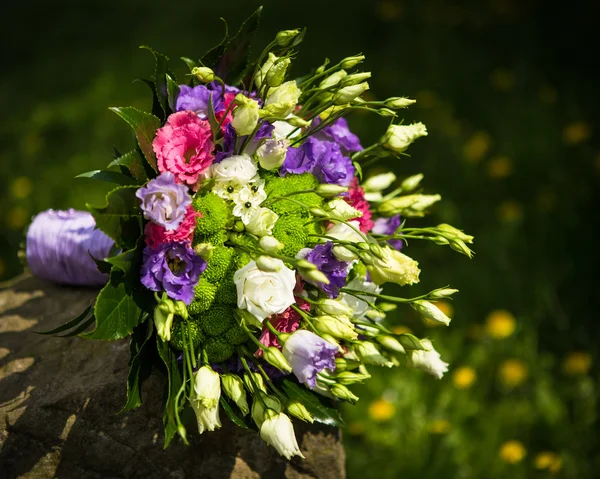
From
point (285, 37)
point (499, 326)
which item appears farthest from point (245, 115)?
point (499, 326)

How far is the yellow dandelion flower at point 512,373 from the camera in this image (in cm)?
193

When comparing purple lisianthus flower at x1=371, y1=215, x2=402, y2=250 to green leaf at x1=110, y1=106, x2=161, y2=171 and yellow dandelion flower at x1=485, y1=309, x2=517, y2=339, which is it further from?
yellow dandelion flower at x1=485, y1=309, x2=517, y2=339

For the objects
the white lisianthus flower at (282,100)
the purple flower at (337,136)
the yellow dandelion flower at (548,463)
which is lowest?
the yellow dandelion flower at (548,463)

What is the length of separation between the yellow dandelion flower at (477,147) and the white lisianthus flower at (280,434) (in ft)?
5.98

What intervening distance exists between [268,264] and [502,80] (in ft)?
7.42

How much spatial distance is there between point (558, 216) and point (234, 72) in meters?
1.56

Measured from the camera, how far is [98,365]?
1245 millimetres

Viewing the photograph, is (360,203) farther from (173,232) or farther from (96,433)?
(96,433)

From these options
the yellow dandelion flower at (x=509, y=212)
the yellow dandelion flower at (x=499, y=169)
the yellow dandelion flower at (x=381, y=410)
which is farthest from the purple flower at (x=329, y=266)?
the yellow dandelion flower at (x=499, y=169)

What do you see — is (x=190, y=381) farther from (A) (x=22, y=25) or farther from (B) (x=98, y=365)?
(A) (x=22, y=25)

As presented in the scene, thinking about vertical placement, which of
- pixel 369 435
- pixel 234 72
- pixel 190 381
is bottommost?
pixel 369 435

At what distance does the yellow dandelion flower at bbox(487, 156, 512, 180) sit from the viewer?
8.21 feet

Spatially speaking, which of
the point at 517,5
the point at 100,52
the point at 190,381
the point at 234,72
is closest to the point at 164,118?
the point at 234,72

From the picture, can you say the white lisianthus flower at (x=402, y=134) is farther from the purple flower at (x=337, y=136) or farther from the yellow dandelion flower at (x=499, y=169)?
the yellow dandelion flower at (x=499, y=169)
